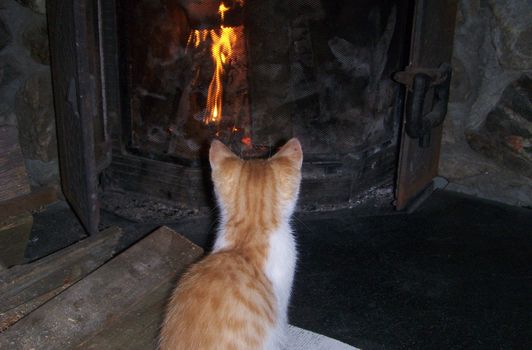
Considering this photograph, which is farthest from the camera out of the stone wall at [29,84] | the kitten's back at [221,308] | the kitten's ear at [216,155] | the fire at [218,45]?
the stone wall at [29,84]

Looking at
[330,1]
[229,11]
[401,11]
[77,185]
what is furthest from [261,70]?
[77,185]

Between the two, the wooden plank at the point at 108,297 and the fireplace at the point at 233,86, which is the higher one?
the fireplace at the point at 233,86

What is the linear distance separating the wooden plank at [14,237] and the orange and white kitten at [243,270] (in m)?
0.97

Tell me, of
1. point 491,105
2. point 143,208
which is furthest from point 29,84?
point 491,105

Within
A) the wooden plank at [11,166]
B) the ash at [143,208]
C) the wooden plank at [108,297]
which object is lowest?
the ash at [143,208]

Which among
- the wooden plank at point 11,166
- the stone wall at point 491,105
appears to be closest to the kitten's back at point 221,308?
the wooden plank at point 11,166

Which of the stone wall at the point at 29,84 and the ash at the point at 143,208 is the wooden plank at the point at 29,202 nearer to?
the stone wall at the point at 29,84

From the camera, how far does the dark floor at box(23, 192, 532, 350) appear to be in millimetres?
1785

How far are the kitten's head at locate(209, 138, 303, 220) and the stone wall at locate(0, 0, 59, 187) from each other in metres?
1.41

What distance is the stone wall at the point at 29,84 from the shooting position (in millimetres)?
2375

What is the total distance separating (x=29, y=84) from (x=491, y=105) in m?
2.46

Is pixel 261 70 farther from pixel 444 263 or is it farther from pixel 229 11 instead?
pixel 444 263

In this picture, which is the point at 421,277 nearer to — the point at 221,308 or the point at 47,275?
the point at 221,308

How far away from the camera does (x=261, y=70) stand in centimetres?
231
